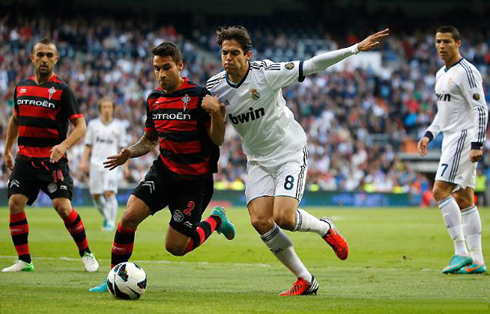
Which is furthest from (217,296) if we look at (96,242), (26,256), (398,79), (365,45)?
(398,79)

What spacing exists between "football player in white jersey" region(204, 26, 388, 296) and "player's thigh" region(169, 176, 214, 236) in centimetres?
52

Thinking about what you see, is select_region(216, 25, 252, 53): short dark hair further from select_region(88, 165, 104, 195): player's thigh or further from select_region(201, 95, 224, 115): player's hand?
select_region(88, 165, 104, 195): player's thigh

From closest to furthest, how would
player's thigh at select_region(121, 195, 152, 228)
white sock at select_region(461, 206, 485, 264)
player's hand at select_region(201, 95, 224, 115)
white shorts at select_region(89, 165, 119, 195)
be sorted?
player's hand at select_region(201, 95, 224, 115) → player's thigh at select_region(121, 195, 152, 228) → white sock at select_region(461, 206, 485, 264) → white shorts at select_region(89, 165, 119, 195)

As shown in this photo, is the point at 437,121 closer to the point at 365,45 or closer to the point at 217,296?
the point at 365,45

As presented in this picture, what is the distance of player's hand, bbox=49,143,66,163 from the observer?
909 cm

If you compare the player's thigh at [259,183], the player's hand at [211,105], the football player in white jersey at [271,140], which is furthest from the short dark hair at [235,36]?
the player's thigh at [259,183]

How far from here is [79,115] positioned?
972 cm

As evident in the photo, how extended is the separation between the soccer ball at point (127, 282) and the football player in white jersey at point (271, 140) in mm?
1334

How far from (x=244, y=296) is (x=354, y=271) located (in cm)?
317

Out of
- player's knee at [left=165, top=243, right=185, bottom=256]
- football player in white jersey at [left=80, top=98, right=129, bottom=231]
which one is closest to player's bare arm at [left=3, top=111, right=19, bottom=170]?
player's knee at [left=165, top=243, right=185, bottom=256]

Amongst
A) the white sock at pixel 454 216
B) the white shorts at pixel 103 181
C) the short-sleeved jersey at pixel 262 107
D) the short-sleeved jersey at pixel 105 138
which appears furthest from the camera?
the short-sleeved jersey at pixel 105 138

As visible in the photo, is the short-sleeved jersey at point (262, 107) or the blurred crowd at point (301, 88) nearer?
the short-sleeved jersey at point (262, 107)

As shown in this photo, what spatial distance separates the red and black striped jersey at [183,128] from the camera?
7.98 meters

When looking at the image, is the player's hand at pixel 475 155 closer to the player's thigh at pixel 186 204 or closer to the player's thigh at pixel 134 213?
the player's thigh at pixel 186 204
